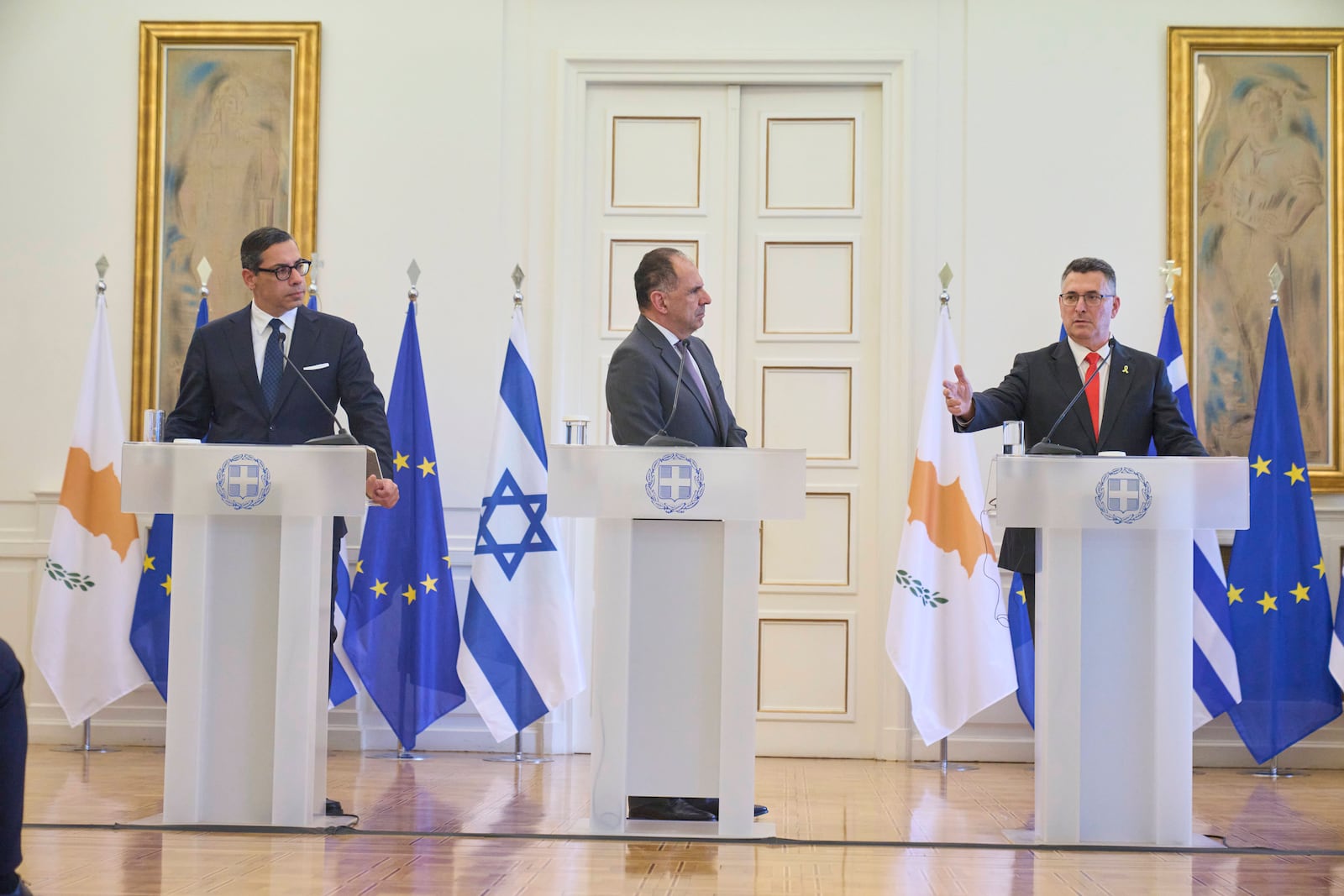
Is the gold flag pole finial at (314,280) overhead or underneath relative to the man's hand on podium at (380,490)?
overhead

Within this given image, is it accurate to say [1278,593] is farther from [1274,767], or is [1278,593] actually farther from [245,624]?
[245,624]

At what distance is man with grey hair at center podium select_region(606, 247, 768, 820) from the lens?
3.95 meters

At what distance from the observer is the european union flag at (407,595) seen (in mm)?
5309

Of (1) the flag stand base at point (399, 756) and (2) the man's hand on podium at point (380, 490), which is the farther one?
(1) the flag stand base at point (399, 756)

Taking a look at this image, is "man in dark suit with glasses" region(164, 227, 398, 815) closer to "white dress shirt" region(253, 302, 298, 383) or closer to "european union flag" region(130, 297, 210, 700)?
"white dress shirt" region(253, 302, 298, 383)

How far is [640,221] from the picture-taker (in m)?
5.85

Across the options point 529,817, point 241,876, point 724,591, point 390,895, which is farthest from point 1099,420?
point 241,876

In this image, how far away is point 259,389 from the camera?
4207 mm

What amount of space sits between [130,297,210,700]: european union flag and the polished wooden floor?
0.57 meters

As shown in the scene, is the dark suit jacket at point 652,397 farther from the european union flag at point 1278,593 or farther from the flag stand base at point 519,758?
the european union flag at point 1278,593

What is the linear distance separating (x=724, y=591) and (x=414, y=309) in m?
2.50

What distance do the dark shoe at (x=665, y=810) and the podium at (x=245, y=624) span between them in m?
0.94

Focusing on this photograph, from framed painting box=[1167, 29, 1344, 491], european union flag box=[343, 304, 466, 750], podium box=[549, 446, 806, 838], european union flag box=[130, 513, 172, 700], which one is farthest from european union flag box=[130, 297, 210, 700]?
framed painting box=[1167, 29, 1344, 491]

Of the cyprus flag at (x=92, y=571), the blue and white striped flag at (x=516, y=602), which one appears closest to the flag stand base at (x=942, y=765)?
the blue and white striped flag at (x=516, y=602)
